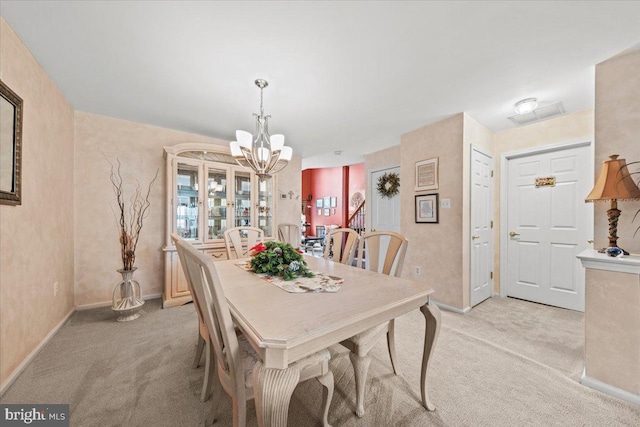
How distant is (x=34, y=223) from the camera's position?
191 centimetres

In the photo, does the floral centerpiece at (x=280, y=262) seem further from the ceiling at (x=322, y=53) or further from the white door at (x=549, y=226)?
the white door at (x=549, y=226)

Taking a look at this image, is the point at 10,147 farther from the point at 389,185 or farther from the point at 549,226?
the point at 549,226

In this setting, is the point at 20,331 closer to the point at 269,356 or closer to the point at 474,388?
the point at 269,356

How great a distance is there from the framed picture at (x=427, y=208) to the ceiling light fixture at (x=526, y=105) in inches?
45.7

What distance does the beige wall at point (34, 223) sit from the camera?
62.2 inches

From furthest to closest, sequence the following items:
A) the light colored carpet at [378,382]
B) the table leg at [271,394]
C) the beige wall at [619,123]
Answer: the beige wall at [619,123], the light colored carpet at [378,382], the table leg at [271,394]

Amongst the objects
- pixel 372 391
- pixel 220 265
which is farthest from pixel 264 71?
pixel 372 391

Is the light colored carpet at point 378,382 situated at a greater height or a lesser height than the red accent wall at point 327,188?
lesser

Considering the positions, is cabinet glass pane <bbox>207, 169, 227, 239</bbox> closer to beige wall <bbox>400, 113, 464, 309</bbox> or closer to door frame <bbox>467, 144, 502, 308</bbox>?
beige wall <bbox>400, 113, 464, 309</bbox>

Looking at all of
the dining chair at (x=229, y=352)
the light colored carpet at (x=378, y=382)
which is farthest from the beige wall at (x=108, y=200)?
the dining chair at (x=229, y=352)

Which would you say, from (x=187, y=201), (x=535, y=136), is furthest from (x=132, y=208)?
(x=535, y=136)

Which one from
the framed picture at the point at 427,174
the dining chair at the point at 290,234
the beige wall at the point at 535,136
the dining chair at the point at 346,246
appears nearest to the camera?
the dining chair at the point at 346,246

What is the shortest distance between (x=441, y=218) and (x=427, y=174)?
594mm

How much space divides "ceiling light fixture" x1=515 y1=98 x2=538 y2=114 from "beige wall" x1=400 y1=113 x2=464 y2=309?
1.64 ft
